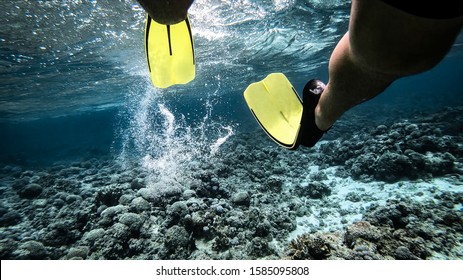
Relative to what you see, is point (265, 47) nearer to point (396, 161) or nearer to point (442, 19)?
point (396, 161)

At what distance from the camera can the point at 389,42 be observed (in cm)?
113

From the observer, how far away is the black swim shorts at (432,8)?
93 cm

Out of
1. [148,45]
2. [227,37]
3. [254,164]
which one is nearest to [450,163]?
[254,164]

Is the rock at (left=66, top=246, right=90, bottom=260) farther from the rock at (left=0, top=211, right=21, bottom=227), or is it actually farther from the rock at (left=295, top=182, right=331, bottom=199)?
the rock at (left=295, top=182, right=331, bottom=199)

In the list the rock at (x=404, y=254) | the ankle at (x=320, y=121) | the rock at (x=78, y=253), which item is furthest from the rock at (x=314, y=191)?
the rock at (x=78, y=253)

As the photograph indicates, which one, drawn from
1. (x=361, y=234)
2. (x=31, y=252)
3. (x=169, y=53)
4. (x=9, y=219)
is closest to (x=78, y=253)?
(x=31, y=252)

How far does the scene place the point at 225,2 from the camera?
1011cm

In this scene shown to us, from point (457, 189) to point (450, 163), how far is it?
140cm

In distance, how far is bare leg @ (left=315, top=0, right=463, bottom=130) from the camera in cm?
103

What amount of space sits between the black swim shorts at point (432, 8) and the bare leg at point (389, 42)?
19 mm

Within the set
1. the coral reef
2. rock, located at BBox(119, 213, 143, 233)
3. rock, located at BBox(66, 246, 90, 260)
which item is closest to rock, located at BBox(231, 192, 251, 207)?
the coral reef

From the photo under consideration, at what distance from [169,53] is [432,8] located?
311 cm

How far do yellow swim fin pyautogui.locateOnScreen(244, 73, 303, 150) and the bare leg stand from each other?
2.16 m

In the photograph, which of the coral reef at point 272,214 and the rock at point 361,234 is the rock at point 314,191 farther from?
the rock at point 361,234
